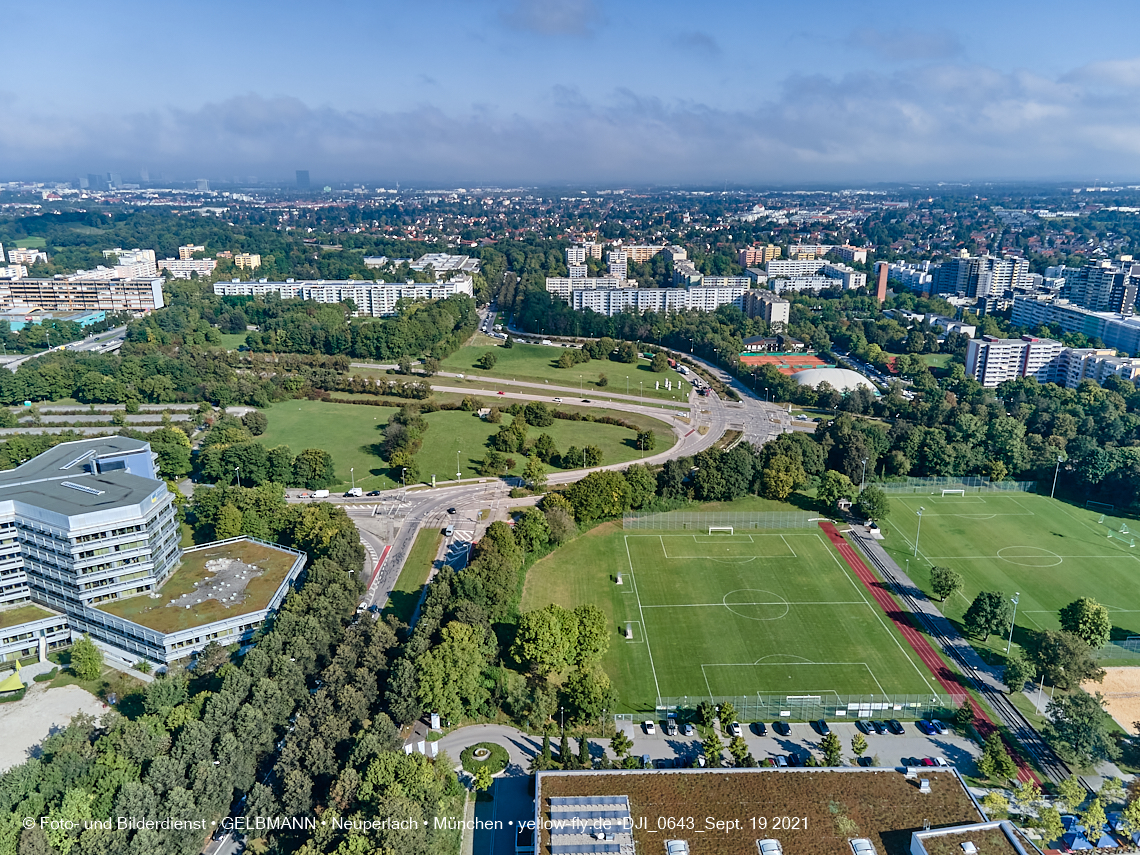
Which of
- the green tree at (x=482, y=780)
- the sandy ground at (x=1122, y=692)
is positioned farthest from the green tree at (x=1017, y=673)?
the green tree at (x=482, y=780)

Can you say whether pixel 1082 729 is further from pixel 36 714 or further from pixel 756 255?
pixel 756 255

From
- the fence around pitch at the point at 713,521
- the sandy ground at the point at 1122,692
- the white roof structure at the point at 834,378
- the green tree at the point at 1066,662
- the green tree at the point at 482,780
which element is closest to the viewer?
the green tree at the point at 482,780

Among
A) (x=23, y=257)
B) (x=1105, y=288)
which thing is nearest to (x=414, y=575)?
(x=1105, y=288)

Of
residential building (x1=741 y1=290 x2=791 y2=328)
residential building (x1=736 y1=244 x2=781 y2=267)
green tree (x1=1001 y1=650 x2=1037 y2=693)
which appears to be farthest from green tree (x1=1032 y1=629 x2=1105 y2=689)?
residential building (x1=736 y1=244 x2=781 y2=267)

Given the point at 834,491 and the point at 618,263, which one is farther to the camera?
the point at 618,263

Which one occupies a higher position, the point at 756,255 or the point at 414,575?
the point at 756,255

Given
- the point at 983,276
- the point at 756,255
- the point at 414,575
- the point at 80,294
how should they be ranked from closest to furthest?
the point at 414,575
the point at 80,294
the point at 983,276
the point at 756,255

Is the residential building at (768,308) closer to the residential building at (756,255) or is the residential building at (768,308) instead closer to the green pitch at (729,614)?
the residential building at (756,255)
